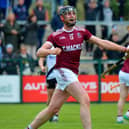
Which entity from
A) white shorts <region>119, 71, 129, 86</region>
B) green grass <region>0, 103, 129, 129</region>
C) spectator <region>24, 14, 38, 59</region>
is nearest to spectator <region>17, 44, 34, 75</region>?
spectator <region>24, 14, 38, 59</region>

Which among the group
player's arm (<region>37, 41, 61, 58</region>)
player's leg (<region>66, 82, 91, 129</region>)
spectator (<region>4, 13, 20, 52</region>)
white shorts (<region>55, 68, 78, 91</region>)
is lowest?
spectator (<region>4, 13, 20, 52</region>)

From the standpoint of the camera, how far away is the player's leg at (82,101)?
416 inches

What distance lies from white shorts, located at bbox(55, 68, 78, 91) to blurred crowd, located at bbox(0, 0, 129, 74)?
1079cm

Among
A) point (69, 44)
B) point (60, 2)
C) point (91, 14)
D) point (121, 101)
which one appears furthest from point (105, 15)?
point (69, 44)

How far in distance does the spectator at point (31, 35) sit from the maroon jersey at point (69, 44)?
11839 millimetres

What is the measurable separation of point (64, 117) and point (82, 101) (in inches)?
231

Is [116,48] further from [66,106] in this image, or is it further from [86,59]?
[86,59]

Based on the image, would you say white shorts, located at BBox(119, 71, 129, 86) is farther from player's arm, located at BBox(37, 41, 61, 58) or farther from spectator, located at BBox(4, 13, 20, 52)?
spectator, located at BBox(4, 13, 20, 52)

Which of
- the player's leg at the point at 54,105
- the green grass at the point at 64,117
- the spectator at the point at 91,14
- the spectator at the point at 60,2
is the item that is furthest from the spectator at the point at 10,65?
the player's leg at the point at 54,105

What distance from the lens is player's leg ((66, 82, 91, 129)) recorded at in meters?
10.6

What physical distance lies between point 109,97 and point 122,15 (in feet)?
14.8

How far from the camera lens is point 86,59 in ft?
74.4

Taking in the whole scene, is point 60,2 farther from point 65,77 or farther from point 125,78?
point 65,77

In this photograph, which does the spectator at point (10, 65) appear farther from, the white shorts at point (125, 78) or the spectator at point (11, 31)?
the white shorts at point (125, 78)
